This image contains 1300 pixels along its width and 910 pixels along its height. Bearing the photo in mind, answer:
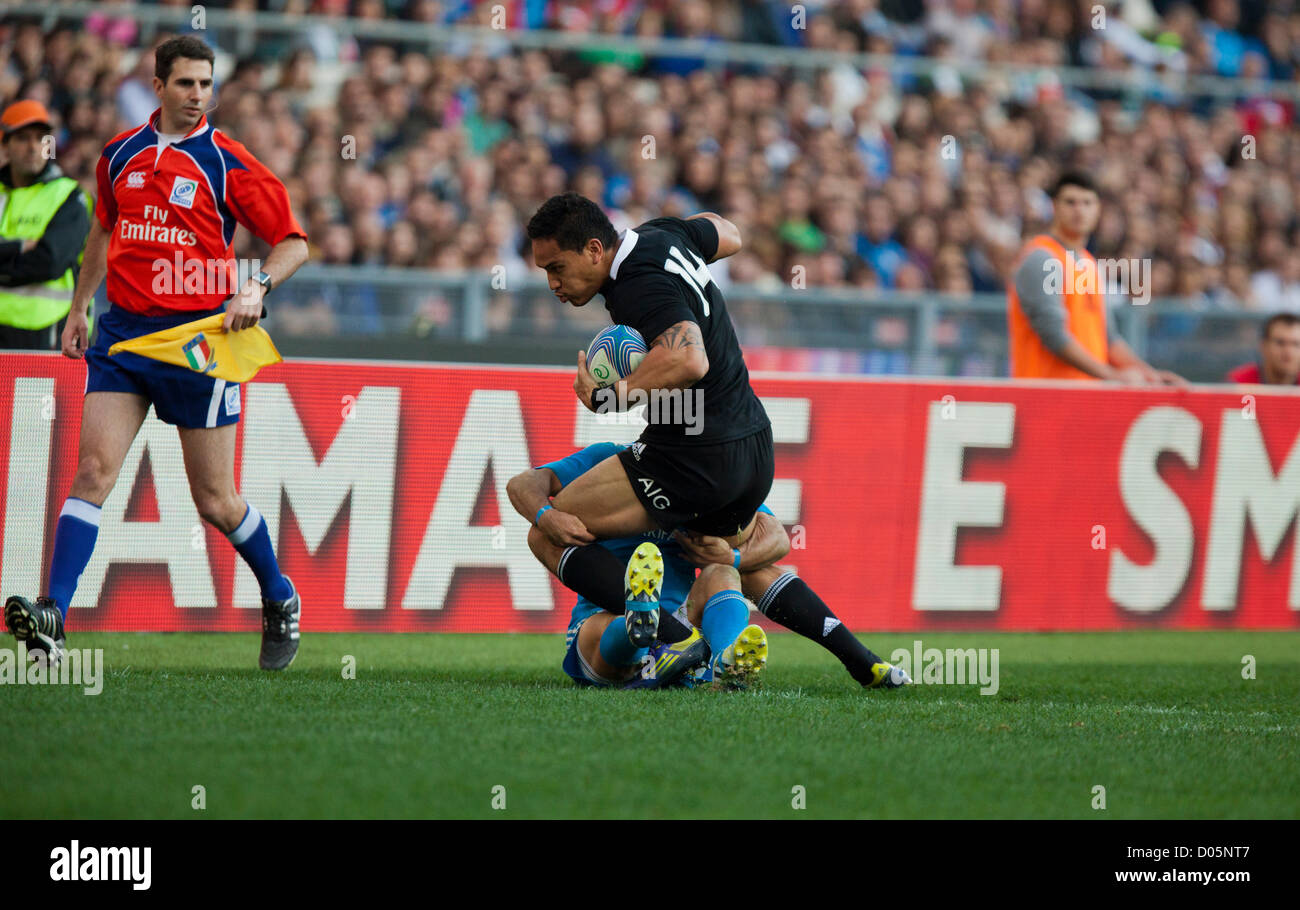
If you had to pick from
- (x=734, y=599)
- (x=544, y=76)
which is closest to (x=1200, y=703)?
(x=734, y=599)

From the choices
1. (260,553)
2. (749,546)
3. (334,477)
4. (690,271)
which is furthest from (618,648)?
(334,477)

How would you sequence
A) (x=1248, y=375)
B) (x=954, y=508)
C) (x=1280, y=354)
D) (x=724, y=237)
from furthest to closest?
1. (x=1248, y=375)
2. (x=1280, y=354)
3. (x=954, y=508)
4. (x=724, y=237)

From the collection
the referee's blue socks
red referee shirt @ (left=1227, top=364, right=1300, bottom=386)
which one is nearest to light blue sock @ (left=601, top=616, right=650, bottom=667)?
the referee's blue socks

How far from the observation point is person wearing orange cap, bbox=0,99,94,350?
8047 millimetres

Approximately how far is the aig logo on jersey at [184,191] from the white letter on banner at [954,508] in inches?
178

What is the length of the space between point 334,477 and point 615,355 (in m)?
2.68

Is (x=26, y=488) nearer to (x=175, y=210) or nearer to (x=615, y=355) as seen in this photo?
(x=175, y=210)

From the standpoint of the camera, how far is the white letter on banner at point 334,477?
25.8 feet

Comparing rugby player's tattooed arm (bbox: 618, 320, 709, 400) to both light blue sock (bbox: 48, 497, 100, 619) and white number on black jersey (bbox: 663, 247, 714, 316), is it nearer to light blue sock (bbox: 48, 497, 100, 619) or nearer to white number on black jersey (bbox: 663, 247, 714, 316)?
white number on black jersey (bbox: 663, 247, 714, 316)

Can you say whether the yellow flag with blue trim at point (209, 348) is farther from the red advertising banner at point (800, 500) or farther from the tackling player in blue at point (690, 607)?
the red advertising banner at point (800, 500)

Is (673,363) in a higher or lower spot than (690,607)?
higher

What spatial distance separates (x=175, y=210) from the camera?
6.03 m

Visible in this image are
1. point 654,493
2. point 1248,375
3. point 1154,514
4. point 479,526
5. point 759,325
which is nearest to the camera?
point 654,493

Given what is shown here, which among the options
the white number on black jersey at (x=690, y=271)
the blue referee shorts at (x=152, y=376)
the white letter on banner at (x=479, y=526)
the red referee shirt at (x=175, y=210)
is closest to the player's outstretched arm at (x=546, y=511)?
the white number on black jersey at (x=690, y=271)
